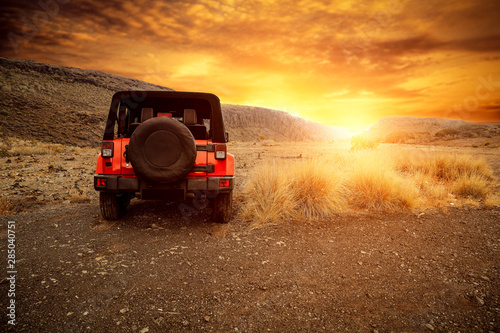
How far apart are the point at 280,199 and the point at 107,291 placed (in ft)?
10.1

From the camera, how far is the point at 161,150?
3.46 m

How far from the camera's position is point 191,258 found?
309 centimetres

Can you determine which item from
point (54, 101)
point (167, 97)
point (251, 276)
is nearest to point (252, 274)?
point (251, 276)

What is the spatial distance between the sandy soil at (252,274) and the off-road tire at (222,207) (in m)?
0.18

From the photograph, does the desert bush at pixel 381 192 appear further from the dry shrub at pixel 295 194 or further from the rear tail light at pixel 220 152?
the rear tail light at pixel 220 152

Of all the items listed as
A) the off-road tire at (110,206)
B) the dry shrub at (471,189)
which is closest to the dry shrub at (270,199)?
the off-road tire at (110,206)

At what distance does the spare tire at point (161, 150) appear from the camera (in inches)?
135

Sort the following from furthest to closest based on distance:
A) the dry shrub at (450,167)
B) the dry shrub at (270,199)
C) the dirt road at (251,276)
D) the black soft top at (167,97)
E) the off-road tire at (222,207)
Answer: the dry shrub at (450,167) < the dry shrub at (270,199) < the off-road tire at (222,207) < the black soft top at (167,97) < the dirt road at (251,276)

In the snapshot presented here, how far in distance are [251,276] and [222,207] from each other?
1677 millimetres

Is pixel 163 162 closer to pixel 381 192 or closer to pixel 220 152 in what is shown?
pixel 220 152

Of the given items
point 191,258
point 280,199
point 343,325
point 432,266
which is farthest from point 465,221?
point 191,258

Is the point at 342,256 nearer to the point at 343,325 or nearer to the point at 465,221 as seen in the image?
the point at 343,325

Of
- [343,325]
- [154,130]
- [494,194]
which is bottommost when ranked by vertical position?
[343,325]

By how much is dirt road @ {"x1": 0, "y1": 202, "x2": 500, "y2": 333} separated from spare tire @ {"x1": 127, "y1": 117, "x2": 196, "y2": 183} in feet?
3.23
